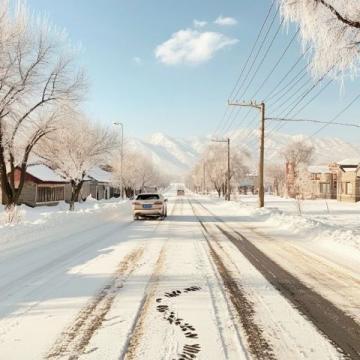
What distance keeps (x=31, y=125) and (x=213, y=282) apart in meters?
17.7

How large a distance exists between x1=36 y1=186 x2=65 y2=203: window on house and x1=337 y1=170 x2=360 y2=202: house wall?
1557 inches

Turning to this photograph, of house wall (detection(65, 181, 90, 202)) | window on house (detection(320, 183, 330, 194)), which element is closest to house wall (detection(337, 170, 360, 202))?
window on house (detection(320, 183, 330, 194))

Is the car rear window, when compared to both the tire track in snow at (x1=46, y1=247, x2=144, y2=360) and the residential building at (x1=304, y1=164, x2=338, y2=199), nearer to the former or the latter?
the tire track in snow at (x1=46, y1=247, x2=144, y2=360)

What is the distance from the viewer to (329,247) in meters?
12.8

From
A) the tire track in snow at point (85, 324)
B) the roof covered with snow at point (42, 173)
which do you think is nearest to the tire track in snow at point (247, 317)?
the tire track in snow at point (85, 324)

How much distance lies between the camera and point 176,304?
615 centimetres

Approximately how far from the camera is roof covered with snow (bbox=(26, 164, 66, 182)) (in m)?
42.9

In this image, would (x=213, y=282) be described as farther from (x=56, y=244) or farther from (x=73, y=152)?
(x=73, y=152)

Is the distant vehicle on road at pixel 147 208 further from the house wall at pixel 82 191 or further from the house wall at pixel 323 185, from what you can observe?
the house wall at pixel 323 185

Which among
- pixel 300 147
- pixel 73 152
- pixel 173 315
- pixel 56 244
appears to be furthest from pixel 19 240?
pixel 300 147

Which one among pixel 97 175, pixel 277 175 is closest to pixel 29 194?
pixel 97 175

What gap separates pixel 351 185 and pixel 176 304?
61.2 m

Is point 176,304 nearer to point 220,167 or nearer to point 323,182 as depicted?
point 323,182

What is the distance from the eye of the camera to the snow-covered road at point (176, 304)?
14.7 feet
